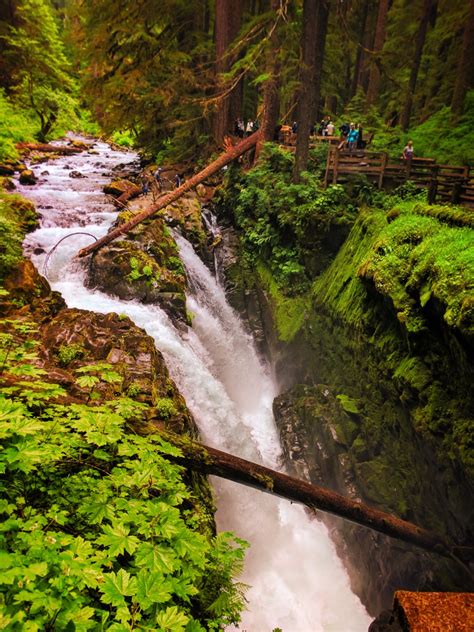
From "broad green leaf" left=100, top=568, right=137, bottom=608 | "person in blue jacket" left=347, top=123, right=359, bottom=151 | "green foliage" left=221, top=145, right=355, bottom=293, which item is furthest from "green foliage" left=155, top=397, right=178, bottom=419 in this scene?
"person in blue jacket" left=347, top=123, right=359, bottom=151

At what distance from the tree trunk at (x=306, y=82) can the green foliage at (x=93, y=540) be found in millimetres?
11868

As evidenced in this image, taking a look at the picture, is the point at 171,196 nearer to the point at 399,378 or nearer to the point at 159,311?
the point at 159,311

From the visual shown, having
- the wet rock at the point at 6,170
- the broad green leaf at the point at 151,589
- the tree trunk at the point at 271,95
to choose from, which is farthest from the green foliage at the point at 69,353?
the wet rock at the point at 6,170

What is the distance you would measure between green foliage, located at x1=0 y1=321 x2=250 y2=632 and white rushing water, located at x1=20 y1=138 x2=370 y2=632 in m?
5.04

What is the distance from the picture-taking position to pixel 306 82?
475 inches

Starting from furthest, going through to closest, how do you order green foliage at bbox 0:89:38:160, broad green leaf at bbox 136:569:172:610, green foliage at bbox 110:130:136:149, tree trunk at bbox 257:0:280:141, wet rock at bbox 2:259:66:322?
green foliage at bbox 110:130:136:149 → green foliage at bbox 0:89:38:160 → tree trunk at bbox 257:0:280:141 → wet rock at bbox 2:259:66:322 → broad green leaf at bbox 136:569:172:610

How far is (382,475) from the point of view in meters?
7.67

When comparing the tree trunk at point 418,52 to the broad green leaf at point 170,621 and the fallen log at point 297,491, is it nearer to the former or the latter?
the fallen log at point 297,491

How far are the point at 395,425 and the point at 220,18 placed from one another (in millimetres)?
18772

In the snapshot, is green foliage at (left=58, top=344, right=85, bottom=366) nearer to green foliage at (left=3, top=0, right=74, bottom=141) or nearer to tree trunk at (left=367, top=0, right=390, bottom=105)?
green foliage at (left=3, top=0, right=74, bottom=141)

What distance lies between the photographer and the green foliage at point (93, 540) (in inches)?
83.0

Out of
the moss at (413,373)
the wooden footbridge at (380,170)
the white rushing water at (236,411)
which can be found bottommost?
the white rushing water at (236,411)

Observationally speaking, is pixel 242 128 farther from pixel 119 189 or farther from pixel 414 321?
pixel 414 321

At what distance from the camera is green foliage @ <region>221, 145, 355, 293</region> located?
11938mm
